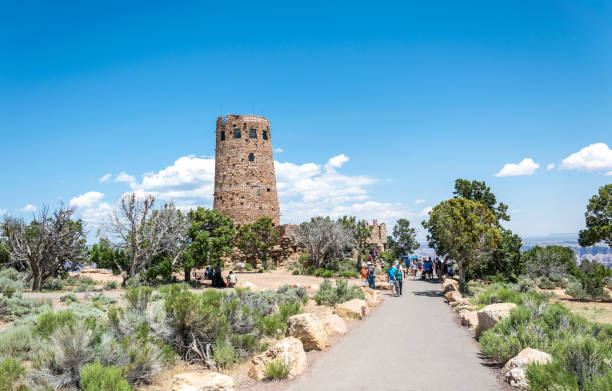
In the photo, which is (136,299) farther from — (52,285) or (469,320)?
(52,285)

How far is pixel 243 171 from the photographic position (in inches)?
1460

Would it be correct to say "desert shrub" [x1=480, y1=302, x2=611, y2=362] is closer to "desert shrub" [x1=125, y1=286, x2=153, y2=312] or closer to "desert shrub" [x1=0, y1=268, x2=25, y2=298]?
"desert shrub" [x1=125, y1=286, x2=153, y2=312]

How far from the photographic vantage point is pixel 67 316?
7.94 metres

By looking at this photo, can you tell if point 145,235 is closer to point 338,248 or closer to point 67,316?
point 67,316

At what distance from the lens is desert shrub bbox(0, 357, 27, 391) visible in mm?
5410

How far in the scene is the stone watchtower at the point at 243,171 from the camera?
1460 inches

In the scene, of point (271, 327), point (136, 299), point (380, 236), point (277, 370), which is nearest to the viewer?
point (277, 370)

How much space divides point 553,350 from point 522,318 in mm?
1901

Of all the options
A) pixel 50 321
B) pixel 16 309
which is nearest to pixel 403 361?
pixel 50 321

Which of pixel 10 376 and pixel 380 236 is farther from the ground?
pixel 380 236

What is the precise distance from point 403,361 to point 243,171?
99.6 ft

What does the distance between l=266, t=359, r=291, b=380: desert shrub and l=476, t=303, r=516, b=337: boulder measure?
5339mm

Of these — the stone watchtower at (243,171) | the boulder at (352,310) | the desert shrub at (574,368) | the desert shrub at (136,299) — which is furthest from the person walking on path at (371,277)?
the stone watchtower at (243,171)

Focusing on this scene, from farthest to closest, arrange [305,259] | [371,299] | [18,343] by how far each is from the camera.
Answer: [305,259] → [371,299] → [18,343]
